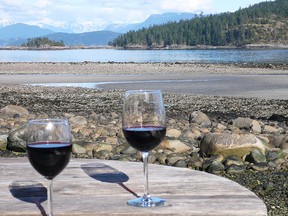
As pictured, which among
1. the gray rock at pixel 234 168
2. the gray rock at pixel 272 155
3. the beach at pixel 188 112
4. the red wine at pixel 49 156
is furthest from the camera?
the gray rock at pixel 272 155

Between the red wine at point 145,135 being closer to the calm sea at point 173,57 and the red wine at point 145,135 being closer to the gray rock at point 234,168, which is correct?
the gray rock at point 234,168

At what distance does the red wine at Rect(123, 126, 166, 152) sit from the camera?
2359mm

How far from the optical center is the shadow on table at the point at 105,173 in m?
2.73

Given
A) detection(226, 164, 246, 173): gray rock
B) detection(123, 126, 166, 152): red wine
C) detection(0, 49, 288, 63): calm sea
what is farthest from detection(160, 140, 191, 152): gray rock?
detection(0, 49, 288, 63): calm sea

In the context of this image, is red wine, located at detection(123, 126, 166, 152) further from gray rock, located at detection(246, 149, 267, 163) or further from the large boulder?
the large boulder

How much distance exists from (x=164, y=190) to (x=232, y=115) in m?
16.7

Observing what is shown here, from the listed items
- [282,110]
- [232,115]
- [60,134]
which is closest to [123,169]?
[60,134]

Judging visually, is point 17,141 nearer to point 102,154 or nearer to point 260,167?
point 102,154

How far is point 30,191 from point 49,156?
56cm

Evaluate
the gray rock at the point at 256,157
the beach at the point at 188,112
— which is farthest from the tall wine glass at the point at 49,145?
the gray rock at the point at 256,157

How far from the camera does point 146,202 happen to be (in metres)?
→ 2.33

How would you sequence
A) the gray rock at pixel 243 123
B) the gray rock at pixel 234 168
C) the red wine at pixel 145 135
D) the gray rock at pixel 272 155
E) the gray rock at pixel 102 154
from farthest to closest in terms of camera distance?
the gray rock at pixel 243 123, the gray rock at pixel 102 154, the gray rock at pixel 272 155, the gray rock at pixel 234 168, the red wine at pixel 145 135

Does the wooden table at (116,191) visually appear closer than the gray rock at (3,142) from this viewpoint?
Yes

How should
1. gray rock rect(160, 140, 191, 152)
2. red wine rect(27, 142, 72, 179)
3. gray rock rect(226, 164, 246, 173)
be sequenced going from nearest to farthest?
red wine rect(27, 142, 72, 179) → gray rock rect(226, 164, 246, 173) → gray rock rect(160, 140, 191, 152)
